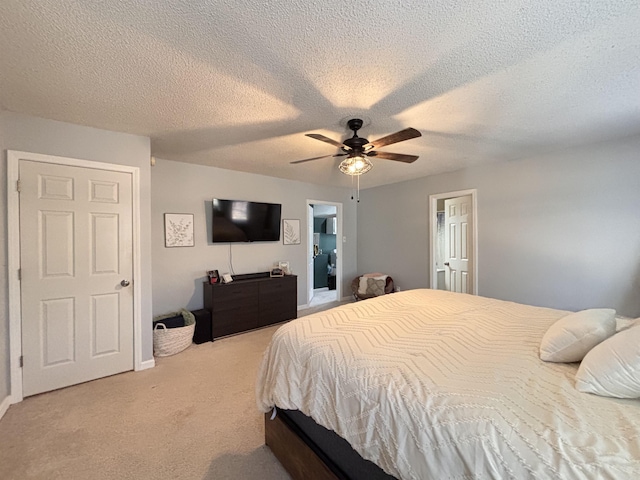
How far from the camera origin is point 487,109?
2117 mm

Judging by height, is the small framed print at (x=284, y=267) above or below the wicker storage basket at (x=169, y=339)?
above

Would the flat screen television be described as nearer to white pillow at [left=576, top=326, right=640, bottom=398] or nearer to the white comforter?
the white comforter

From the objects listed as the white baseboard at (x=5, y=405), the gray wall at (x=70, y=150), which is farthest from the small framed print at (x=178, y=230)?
the white baseboard at (x=5, y=405)

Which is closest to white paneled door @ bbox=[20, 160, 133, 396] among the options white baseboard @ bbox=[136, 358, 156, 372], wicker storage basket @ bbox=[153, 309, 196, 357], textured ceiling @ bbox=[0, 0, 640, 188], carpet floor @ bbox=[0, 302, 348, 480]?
white baseboard @ bbox=[136, 358, 156, 372]

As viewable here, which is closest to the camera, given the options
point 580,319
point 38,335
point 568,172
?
point 580,319

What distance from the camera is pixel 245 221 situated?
4.09 meters

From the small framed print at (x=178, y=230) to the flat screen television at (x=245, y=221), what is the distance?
32 centimetres

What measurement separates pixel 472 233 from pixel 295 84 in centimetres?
339

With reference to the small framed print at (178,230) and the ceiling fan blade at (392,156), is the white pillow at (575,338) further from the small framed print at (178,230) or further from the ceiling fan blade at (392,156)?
the small framed print at (178,230)

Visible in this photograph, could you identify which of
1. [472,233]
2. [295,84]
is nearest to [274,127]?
[295,84]

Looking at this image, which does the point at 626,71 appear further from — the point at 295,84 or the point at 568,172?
the point at 295,84

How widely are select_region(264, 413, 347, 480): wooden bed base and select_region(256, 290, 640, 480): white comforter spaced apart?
0.16 metres

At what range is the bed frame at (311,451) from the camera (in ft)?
3.91

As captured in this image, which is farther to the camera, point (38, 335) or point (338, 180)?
point (338, 180)
